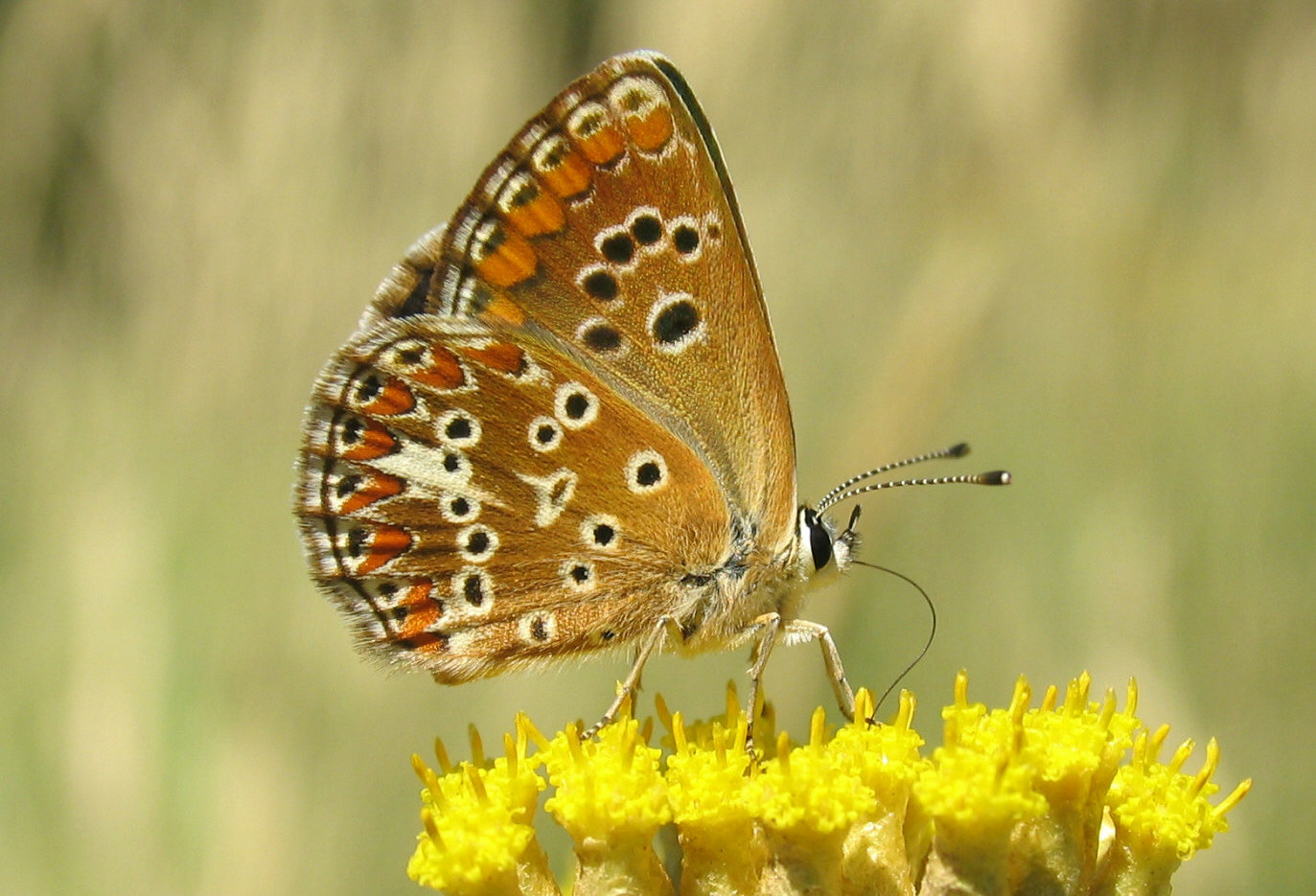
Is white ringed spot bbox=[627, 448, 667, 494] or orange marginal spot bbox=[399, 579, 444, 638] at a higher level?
white ringed spot bbox=[627, 448, 667, 494]

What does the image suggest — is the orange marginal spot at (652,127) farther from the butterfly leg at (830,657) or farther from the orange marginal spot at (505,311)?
the butterfly leg at (830,657)

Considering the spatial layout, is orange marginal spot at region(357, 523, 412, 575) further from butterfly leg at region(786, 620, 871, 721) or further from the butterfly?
butterfly leg at region(786, 620, 871, 721)

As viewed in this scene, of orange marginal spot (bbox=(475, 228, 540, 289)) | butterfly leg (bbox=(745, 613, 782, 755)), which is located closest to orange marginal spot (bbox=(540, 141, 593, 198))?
orange marginal spot (bbox=(475, 228, 540, 289))

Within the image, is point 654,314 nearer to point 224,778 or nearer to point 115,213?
point 224,778

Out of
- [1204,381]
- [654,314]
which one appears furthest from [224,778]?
[1204,381]

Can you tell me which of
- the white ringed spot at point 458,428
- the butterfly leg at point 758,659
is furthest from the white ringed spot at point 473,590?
the butterfly leg at point 758,659

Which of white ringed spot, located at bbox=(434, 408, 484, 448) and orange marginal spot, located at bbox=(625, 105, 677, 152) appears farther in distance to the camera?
white ringed spot, located at bbox=(434, 408, 484, 448)

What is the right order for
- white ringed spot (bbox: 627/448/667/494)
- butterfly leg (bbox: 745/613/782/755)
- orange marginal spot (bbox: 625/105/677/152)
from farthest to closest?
white ringed spot (bbox: 627/448/667/494)
orange marginal spot (bbox: 625/105/677/152)
butterfly leg (bbox: 745/613/782/755)

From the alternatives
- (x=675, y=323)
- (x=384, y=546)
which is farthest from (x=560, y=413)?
(x=384, y=546)
